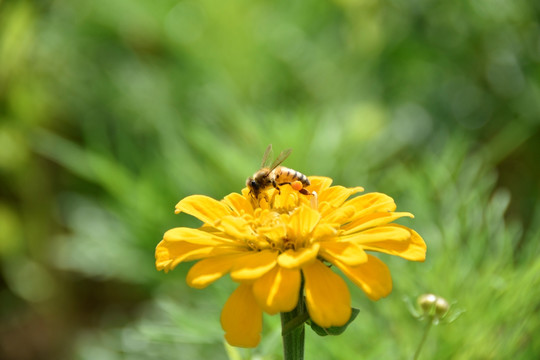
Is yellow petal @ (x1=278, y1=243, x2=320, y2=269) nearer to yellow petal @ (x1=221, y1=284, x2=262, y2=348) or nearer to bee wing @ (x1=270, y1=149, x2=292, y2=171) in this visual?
yellow petal @ (x1=221, y1=284, x2=262, y2=348)

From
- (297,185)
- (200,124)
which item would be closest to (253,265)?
(297,185)

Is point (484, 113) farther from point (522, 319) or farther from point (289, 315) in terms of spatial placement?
point (289, 315)

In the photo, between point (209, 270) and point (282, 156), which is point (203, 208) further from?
point (282, 156)

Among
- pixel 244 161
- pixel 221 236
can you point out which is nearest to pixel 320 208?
pixel 221 236

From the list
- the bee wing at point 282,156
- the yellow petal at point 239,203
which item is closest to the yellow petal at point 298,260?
the yellow petal at point 239,203

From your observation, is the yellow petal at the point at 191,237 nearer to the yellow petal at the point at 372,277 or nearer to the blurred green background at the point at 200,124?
the yellow petal at the point at 372,277

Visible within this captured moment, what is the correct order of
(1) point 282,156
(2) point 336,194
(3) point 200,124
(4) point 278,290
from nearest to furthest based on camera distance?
(4) point 278,290 < (2) point 336,194 < (1) point 282,156 < (3) point 200,124

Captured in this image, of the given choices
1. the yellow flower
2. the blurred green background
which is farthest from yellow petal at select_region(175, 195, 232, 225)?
the blurred green background
